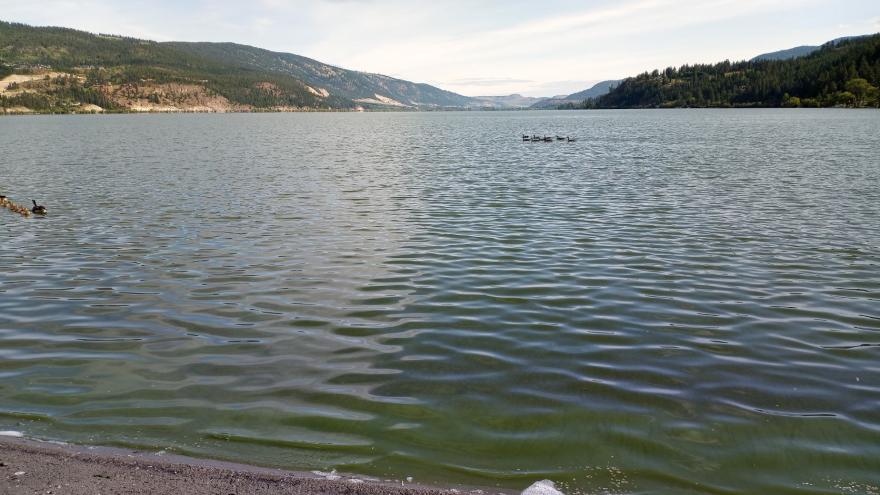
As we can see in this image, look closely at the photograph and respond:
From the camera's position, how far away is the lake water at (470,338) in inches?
291

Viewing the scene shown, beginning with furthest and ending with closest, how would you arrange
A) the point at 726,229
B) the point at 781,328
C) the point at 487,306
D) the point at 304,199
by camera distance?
the point at 304,199, the point at 726,229, the point at 487,306, the point at 781,328

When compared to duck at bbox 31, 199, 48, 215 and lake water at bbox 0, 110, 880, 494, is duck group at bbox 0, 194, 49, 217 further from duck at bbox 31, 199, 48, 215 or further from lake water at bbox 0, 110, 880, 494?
Result: lake water at bbox 0, 110, 880, 494

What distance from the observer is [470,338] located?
11.4 metres

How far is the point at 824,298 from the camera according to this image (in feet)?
44.6

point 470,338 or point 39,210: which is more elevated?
point 39,210

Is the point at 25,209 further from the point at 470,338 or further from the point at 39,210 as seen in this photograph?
the point at 470,338

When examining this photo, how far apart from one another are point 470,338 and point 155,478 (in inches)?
256

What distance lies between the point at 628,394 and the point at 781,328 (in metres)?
5.09

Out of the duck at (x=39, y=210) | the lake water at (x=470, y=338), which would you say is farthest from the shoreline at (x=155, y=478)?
the duck at (x=39, y=210)

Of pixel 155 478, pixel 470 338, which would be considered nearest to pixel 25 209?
pixel 470 338

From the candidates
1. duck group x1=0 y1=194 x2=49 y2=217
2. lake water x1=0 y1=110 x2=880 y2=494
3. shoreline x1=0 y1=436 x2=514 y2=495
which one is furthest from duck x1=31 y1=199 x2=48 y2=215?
shoreline x1=0 y1=436 x2=514 y2=495

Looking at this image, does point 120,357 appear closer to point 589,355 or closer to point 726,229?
point 589,355

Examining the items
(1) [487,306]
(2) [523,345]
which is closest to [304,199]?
(1) [487,306]

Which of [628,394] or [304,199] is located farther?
[304,199]
